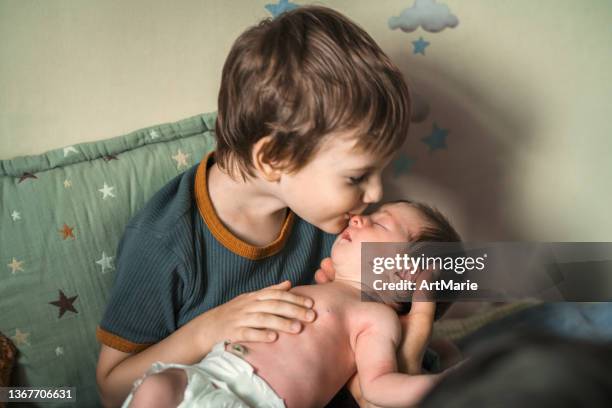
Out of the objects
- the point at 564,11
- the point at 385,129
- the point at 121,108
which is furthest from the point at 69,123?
the point at 564,11

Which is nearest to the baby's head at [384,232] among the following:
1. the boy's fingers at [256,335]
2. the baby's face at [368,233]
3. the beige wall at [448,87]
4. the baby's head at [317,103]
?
the baby's face at [368,233]

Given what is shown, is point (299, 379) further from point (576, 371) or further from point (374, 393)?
point (576, 371)

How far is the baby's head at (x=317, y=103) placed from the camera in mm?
890

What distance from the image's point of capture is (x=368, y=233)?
3.57 feet

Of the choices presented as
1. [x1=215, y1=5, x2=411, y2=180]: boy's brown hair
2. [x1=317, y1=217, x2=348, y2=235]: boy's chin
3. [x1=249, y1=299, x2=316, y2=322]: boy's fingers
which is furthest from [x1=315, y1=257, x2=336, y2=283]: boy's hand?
[x1=215, y1=5, x2=411, y2=180]: boy's brown hair

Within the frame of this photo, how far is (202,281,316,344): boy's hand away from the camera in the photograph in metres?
0.92

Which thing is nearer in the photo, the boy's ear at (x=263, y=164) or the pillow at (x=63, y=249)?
the boy's ear at (x=263, y=164)

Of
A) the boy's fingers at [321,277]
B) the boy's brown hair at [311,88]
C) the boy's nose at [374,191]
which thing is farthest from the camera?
the boy's fingers at [321,277]

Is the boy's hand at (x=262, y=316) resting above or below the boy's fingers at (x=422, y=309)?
above

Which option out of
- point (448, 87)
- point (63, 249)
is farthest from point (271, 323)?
point (448, 87)

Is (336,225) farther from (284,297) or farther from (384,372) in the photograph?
(384,372)

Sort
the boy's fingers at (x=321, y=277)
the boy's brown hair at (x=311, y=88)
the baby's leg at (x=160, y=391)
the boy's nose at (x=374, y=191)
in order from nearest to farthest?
the baby's leg at (x=160, y=391)
the boy's brown hair at (x=311, y=88)
the boy's nose at (x=374, y=191)
the boy's fingers at (x=321, y=277)

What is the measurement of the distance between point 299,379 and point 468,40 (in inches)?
42.9

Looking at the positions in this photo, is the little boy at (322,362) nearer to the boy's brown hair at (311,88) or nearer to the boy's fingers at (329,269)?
the boy's fingers at (329,269)
